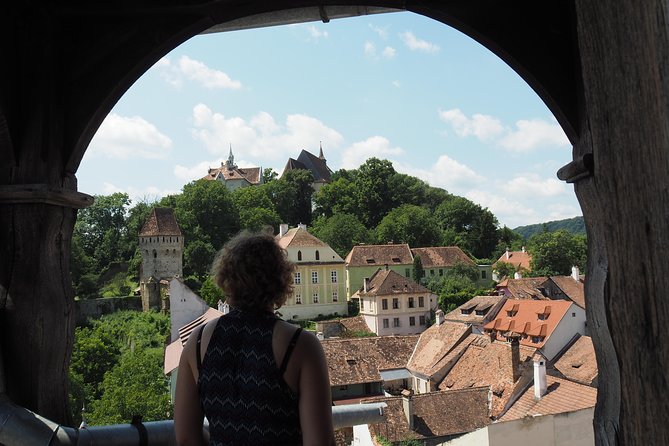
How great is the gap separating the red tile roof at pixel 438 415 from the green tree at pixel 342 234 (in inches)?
1643

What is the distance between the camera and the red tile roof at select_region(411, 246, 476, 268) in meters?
56.7

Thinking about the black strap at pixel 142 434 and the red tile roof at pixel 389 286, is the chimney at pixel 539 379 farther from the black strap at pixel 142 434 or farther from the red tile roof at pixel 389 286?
the red tile roof at pixel 389 286

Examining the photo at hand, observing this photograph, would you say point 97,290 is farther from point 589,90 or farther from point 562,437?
point 589,90

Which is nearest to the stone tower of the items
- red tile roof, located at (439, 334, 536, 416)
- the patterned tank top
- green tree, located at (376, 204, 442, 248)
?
green tree, located at (376, 204, 442, 248)

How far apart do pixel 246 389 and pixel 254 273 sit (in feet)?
1.11

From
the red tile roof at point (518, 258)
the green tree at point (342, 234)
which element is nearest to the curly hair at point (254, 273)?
the green tree at point (342, 234)

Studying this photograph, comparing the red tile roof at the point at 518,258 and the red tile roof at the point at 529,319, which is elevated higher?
the red tile roof at the point at 518,258

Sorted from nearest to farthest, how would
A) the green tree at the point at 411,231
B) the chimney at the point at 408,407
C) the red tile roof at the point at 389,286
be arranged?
the chimney at the point at 408,407, the red tile roof at the point at 389,286, the green tree at the point at 411,231

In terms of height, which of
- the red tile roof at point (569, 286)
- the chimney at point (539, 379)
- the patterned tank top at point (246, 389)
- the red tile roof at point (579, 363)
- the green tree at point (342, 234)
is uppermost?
the green tree at point (342, 234)

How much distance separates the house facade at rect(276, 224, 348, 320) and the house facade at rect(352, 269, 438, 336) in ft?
14.0

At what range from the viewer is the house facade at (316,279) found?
48.5 metres

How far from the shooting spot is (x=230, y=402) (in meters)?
1.58

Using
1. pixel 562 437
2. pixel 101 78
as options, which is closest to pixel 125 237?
pixel 562 437

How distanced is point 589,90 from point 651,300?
44cm
